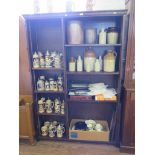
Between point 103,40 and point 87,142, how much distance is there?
1.28 metres

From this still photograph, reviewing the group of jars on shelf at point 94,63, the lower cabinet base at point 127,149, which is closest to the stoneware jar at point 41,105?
the group of jars on shelf at point 94,63

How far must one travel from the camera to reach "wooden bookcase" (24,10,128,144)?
1725 mm

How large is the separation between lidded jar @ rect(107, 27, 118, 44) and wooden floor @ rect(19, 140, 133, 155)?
1278 mm

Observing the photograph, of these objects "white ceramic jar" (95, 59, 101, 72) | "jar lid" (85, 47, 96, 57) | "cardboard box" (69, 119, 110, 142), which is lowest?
"cardboard box" (69, 119, 110, 142)

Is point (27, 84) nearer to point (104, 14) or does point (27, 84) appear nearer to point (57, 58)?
point (57, 58)

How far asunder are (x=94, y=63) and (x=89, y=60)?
74 millimetres

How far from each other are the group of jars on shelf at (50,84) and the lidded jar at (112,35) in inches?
28.8

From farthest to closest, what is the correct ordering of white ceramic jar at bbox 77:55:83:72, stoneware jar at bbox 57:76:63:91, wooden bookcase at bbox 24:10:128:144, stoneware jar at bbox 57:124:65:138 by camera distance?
stoneware jar at bbox 57:124:65:138
stoneware jar at bbox 57:76:63:91
white ceramic jar at bbox 77:55:83:72
wooden bookcase at bbox 24:10:128:144

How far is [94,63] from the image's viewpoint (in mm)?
1847

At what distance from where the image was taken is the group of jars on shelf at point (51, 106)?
2027 mm

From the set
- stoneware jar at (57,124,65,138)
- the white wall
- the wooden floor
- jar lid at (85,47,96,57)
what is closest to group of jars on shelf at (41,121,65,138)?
stoneware jar at (57,124,65,138)

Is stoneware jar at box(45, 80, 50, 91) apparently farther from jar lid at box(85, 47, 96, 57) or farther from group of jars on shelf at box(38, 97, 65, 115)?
jar lid at box(85, 47, 96, 57)

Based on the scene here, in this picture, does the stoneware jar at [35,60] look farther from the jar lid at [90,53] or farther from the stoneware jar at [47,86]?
the jar lid at [90,53]
